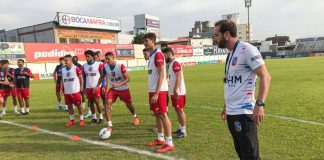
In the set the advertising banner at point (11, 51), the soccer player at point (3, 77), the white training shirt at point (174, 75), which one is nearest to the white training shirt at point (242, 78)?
the white training shirt at point (174, 75)

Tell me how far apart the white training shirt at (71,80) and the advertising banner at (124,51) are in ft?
122

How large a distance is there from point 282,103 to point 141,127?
524 cm

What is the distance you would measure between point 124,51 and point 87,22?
23.1m

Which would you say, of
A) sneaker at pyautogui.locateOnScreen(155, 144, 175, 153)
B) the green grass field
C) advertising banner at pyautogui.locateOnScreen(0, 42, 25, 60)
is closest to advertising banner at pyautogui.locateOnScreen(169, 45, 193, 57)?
advertising banner at pyautogui.locateOnScreen(0, 42, 25, 60)

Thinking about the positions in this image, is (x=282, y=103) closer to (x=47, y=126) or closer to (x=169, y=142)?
(x=169, y=142)

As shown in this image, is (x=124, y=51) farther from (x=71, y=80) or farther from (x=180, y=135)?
(x=180, y=135)

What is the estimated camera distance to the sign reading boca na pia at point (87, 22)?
60094mm

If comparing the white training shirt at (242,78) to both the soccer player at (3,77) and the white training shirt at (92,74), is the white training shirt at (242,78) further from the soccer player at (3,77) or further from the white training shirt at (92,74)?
the soccer player at (3,77)

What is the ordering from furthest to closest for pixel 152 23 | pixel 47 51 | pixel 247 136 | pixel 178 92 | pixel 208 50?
pixel 152 23 < pixel 208 50 < pixel 47 51 < pixel 178 92 < pixel 247 136

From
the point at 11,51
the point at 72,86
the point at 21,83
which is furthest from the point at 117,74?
the point at 11,51

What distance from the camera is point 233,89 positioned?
135 inches

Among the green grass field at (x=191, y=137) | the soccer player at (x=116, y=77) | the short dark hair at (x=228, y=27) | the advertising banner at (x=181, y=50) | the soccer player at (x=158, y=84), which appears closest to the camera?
the short dark hair at (x=228, y=27)

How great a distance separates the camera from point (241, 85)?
3.36m

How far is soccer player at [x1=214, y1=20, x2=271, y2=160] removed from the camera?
10.7ft
